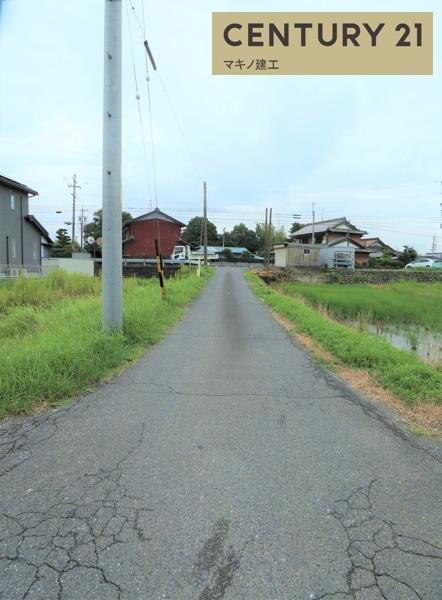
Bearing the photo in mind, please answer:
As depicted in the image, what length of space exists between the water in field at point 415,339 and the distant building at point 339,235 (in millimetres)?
39138

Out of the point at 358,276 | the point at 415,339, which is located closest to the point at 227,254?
the point at 358,276

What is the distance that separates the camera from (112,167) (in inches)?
247

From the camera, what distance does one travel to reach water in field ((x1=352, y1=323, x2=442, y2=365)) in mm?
7891

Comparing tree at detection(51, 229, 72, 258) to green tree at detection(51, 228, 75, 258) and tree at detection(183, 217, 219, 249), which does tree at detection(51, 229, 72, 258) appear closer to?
green tree at detection(51, 228, 75, 258)

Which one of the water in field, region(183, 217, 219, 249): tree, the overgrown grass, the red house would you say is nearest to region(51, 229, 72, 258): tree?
the red house

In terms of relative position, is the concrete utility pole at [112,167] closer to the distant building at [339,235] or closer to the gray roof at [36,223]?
the gray roof at [36,223]

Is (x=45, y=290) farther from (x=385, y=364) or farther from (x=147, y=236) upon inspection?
(x=147, y=236)

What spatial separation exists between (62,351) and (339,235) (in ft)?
179

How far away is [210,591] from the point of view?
1.75 meters

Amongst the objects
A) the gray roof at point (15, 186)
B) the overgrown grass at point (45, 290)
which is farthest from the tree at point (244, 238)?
the overgrown grass at point (45, 290)

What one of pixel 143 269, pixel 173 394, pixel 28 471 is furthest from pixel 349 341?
pixel 143 269

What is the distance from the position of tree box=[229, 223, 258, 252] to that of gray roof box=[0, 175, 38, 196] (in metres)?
60.4

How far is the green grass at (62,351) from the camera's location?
161 inches

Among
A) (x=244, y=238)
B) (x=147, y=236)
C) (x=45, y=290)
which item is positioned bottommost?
(x=45, y=290)
